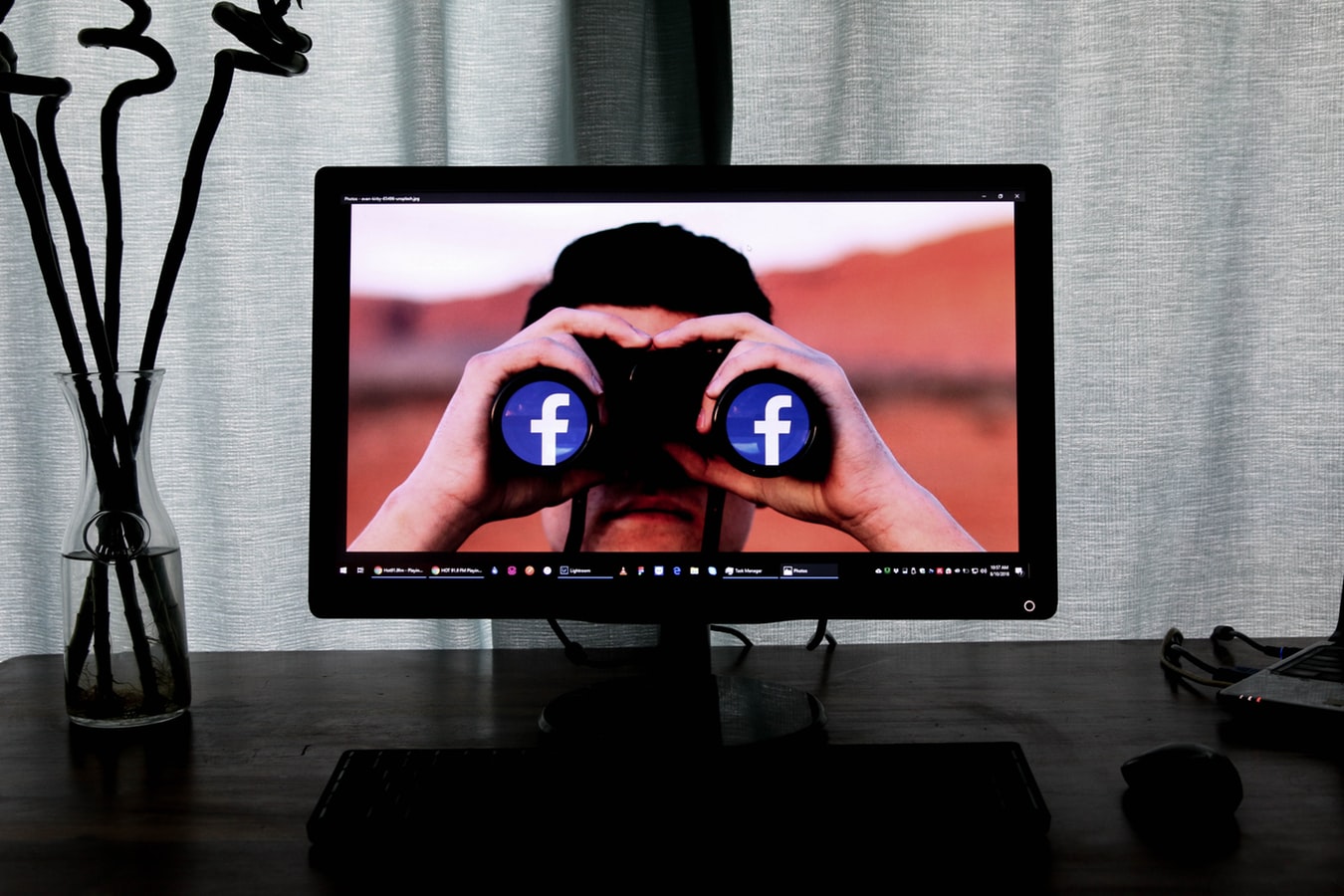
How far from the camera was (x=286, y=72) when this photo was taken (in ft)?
3.11

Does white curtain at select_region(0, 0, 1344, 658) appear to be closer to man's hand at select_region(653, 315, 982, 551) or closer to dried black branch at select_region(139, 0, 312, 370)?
dried black branch at select_region(139, 0, 312, 370)

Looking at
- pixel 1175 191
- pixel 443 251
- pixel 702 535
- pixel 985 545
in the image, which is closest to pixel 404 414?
pixel 443 251

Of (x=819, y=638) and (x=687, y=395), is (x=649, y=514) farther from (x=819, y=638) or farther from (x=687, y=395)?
(x=819, y=638)

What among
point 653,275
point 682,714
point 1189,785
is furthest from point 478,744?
point 1189,785

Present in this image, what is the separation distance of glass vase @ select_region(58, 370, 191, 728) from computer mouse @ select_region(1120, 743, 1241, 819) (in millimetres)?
748

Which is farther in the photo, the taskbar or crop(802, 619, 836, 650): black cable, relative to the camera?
crop(802, 619, 836, 650): black cable

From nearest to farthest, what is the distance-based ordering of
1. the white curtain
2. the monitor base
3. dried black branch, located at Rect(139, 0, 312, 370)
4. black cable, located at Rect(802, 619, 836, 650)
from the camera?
1. the monitor base
2. dried black branch, located at Rect(139, 0, 312, 370)
3. black cable, located at Rect(802, 619, 836, 650)
4. the white curtain

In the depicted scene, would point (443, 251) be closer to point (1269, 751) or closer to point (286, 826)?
point (286, 826)

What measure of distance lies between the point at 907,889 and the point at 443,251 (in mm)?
577

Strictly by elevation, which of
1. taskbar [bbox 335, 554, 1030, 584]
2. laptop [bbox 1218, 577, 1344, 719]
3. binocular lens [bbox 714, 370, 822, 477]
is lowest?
laptop [bbox 1218, 577, 1344, 719]

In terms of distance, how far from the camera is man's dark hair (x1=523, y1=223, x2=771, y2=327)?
87cm

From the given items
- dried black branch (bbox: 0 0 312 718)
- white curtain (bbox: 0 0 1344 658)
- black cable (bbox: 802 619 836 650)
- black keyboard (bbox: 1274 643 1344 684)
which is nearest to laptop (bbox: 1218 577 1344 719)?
black keyboard (bbox: 1274 643 1344 684)

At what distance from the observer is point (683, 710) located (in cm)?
87

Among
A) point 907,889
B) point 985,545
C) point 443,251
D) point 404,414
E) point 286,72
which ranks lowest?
point 907,889
